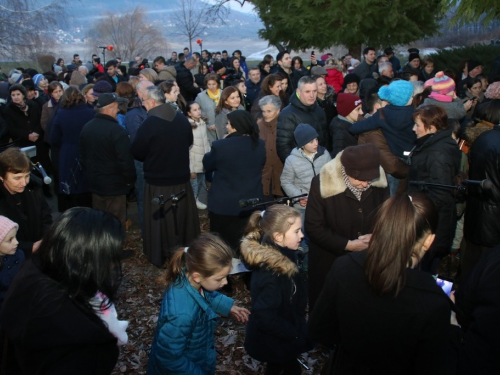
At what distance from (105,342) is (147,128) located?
3636 mm

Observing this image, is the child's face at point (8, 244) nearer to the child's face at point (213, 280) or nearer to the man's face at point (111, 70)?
the child's face at point (213, 280)

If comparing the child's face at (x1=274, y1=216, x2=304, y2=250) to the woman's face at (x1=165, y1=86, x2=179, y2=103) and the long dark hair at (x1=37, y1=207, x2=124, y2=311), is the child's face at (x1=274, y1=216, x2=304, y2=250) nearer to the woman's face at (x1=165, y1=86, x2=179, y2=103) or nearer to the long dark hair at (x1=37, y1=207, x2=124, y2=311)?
the long dark hair at (x1=37, y1=207, x2=124, y2=311)

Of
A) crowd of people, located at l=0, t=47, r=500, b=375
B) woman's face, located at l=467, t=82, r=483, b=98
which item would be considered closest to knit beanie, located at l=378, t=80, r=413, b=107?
crowd of people, located at l=0, t=47, r=500, b=375

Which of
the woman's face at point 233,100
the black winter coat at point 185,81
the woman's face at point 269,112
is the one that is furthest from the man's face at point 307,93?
the black winter coat at point 185,81

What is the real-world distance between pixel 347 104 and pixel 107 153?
3190mm

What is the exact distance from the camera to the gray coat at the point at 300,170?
211 inches

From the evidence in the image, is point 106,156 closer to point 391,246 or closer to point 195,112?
point 195,112

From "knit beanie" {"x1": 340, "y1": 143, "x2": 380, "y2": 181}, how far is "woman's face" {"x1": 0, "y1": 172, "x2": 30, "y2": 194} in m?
2.55

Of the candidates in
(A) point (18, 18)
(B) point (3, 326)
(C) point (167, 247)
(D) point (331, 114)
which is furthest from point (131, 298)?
(A) point (18, 18)

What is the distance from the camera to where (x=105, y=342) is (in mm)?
2195

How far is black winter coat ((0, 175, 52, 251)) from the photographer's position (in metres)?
3.91

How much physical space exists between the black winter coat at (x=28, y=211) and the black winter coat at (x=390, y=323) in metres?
2.63

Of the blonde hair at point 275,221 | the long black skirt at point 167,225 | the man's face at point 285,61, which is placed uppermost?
the man's face at point 285,61

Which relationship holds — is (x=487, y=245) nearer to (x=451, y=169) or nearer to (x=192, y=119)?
(x=451, y=169)
